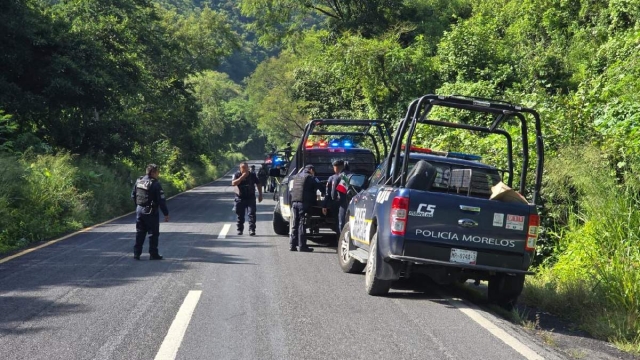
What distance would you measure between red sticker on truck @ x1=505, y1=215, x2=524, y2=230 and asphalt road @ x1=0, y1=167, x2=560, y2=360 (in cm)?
110

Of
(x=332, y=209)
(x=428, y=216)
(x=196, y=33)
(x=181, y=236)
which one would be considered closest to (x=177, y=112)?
(x=196, y=33)

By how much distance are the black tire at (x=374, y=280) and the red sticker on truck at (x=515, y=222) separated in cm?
162

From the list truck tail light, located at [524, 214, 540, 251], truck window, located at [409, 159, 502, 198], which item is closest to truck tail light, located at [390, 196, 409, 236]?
truck window, located at [409, 159, 502, 198]

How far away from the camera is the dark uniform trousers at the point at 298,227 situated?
45.3 feet

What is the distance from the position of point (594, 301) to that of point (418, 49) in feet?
70.3

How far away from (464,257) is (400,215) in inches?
36.7

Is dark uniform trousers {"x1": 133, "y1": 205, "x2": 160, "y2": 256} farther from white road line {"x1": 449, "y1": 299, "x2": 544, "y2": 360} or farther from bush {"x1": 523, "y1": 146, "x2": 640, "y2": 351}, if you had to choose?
bush {"x1": 523, "y1": 146, "x2": 640, "y2": 351}

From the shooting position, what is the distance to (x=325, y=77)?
1490 inches

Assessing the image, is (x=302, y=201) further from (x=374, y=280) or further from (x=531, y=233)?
(x=531, y=233)

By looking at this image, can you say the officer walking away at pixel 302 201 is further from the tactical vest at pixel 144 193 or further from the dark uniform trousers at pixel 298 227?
the tactical vest at pixel 144 193

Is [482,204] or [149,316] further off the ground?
[482,204]

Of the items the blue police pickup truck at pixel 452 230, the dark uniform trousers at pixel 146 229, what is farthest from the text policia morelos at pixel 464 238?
the dark uniform trousers at pixel 146 229

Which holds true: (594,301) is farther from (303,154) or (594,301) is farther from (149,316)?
(303,154)

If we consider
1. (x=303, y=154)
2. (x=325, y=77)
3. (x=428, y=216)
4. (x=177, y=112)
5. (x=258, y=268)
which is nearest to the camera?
(x=428, y=216)
